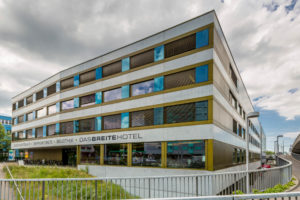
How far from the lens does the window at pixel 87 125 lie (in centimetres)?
2422

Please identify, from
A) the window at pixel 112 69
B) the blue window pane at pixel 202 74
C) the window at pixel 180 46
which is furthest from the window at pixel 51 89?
the blue window pane at pixel 202 74

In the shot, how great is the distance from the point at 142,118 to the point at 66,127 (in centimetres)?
1243

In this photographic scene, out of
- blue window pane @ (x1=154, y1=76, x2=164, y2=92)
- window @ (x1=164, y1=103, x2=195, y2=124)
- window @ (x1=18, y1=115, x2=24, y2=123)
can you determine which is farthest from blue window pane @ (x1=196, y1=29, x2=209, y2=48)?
window @ (x1=18, y1=115, x2=24, y2=123)

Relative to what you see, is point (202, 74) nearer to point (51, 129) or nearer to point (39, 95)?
point (51, 129)

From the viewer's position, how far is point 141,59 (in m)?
20.7

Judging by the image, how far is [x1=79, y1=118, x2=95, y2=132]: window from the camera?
2422cm

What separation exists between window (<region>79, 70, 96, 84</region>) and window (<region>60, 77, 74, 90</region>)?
195 cm

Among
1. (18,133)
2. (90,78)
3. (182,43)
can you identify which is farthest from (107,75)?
(18,133)

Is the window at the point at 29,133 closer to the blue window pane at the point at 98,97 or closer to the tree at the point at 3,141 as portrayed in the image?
the blue window pane at the point at 98,97

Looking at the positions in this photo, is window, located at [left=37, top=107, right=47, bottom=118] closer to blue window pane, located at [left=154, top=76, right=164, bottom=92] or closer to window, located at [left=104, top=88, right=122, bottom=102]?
window, located at [left=104, top=88, right=122, bottom=102]

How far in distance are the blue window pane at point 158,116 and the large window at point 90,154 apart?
813 cm

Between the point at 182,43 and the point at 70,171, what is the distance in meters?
17.0

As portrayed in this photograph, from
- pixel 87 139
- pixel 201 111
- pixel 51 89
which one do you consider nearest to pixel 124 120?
pixel 87 139

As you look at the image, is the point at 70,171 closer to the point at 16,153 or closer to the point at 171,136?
the point at 171,136
